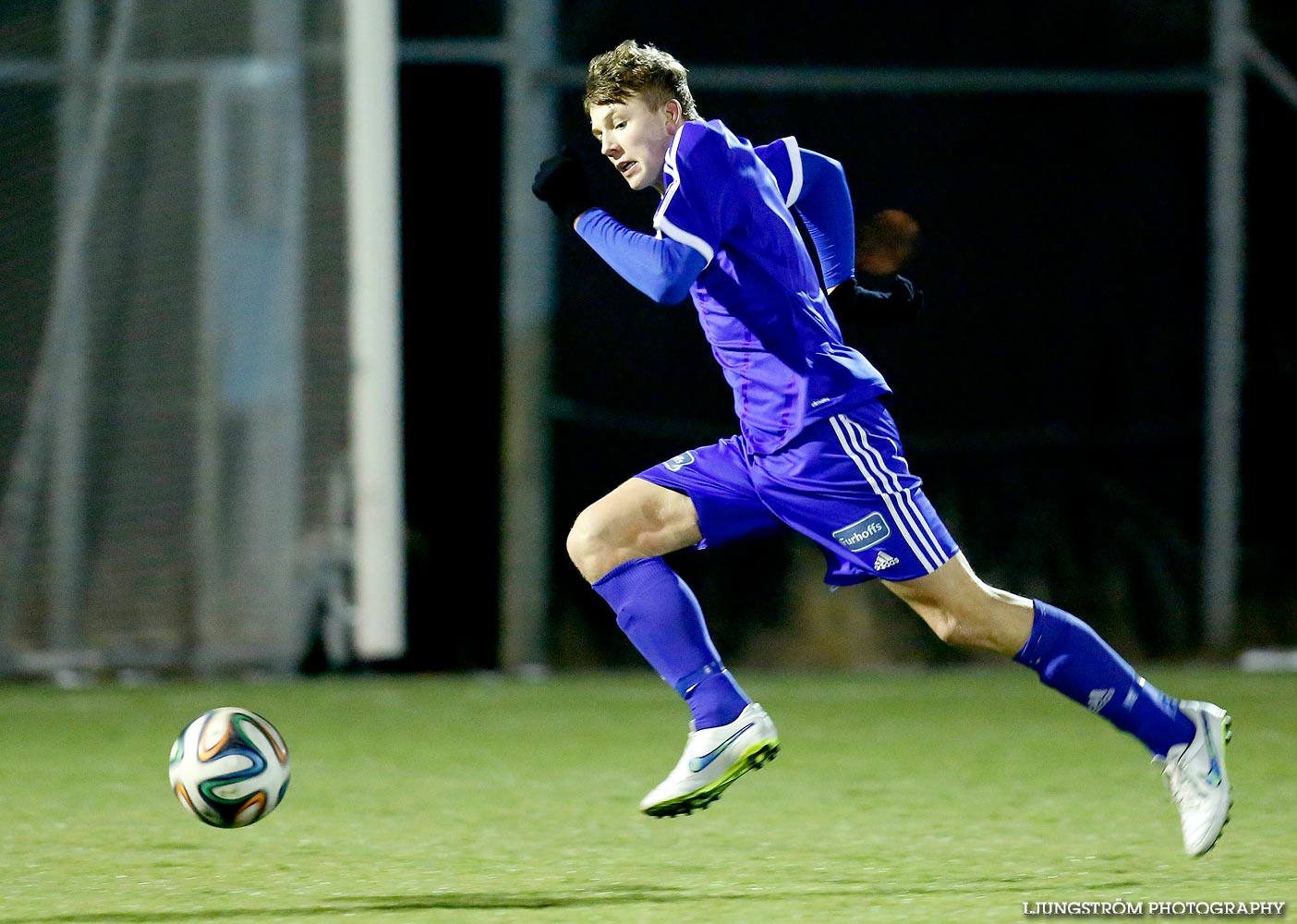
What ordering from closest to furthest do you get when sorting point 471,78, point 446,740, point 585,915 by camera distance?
point 585,915, point 446,740, point 471,78

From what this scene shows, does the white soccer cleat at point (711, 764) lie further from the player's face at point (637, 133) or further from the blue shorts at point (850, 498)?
the player's face at point (637, 133)

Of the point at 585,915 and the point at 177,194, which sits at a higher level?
the point at 177,194

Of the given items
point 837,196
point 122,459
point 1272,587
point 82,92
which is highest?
point 82,92

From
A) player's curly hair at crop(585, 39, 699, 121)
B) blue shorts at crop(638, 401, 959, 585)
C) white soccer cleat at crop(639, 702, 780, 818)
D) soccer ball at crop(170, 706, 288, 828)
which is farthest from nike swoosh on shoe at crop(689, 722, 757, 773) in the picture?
player's curly hair at crop(585, 39, 699, 121)

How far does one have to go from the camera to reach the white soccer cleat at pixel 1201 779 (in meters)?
3.84

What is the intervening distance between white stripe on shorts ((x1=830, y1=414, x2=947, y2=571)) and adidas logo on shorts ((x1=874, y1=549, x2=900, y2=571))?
0.04 m

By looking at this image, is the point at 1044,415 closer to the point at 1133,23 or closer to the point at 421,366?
the point at 1133,23

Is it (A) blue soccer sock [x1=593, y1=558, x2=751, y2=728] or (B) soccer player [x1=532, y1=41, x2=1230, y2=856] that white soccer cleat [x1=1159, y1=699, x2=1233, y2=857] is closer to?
(B) soccer player [x1=532, y1=41, x2=1230, y2=856]

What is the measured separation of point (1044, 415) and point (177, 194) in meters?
4.18

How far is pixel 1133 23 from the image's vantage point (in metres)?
9.34

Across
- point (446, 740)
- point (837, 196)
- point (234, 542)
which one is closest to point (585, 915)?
point (837, 196)

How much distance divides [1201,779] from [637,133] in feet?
5.80

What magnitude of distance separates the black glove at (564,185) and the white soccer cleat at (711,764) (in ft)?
3.68

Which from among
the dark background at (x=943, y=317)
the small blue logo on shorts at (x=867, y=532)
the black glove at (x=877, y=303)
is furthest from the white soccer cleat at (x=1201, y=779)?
the dark background at (x=943, y=317)
